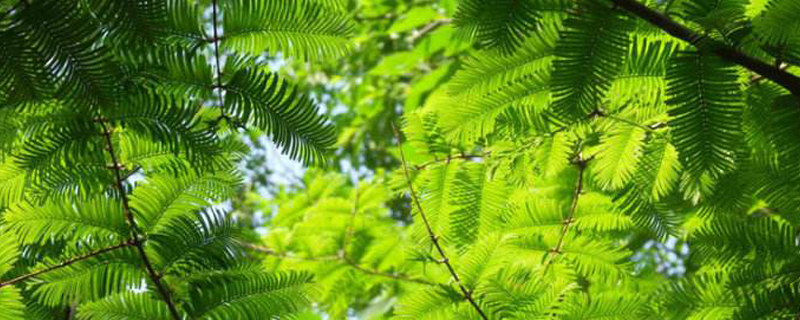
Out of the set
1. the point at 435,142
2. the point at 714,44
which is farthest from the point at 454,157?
the point at 714,44

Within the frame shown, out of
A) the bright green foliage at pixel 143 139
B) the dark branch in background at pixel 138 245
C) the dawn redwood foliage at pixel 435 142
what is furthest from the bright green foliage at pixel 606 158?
the dark branch in background at pixel 138 245

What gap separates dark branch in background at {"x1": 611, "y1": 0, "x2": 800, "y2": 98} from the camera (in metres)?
0.85

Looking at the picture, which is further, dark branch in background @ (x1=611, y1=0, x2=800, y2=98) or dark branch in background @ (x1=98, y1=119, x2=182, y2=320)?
dark branch in background @ (x1=98, y1=119, x2=182, y2=320)

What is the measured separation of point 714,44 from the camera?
880 mm

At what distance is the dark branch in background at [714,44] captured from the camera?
33.6 inches

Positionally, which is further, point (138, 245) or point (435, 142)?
point (435, 142)

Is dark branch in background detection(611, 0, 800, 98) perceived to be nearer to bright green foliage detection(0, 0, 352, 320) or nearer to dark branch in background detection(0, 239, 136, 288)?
bright green foliage detection(0, 0, 352, 320)

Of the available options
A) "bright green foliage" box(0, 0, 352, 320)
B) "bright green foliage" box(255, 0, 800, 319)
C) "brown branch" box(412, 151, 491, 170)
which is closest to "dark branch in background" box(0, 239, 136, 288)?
"bright green foliage" box(0, 0, 352, 320)

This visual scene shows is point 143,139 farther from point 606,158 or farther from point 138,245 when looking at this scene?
point 606,158

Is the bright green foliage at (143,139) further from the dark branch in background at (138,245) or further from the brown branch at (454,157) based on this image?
the brown branch at (454,157)

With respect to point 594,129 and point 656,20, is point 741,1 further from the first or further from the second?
point 594,129

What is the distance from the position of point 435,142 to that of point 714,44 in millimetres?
759

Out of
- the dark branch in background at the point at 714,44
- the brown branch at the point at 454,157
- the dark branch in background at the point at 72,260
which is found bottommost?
the brown branch at the point at 454,157

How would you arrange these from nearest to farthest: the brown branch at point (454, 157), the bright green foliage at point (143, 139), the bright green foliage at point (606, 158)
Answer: the bright green foliage at point (143, 139) → the bright green foliage at point (606, 158) → the brown branch at point (454, 157)
